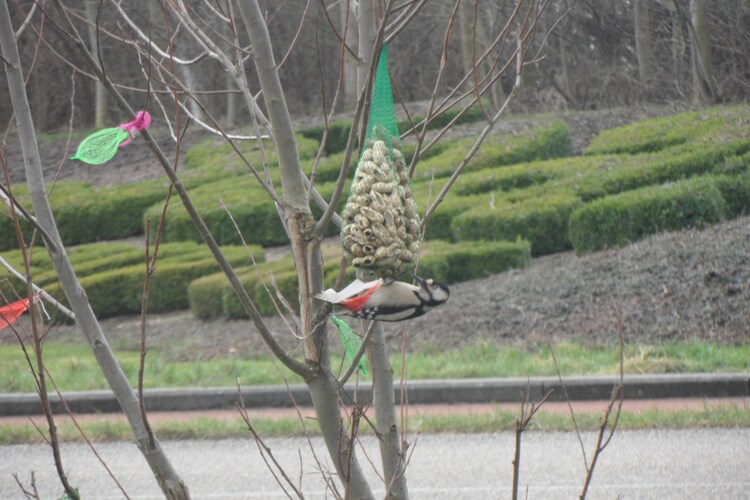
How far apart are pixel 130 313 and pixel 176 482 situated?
37.4 ft

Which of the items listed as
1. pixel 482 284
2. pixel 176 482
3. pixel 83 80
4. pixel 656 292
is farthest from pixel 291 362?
pixel 83 80

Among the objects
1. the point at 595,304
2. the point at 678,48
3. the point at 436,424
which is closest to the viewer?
the point at 436,424

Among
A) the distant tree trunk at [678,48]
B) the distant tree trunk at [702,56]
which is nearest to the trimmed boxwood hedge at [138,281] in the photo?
the distant tree trunk at [702,56]

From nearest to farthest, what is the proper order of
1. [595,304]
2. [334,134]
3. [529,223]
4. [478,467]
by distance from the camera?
[478,467] → [595,304] → [529,223] → [334,134]

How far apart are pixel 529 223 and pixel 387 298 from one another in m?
10.0

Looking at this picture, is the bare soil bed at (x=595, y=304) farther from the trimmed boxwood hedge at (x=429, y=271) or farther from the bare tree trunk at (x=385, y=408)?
the bare tree trunk at (x=385, y=408)

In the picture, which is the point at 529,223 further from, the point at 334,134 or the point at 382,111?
the point at 382,111

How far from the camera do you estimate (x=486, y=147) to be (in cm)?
1553

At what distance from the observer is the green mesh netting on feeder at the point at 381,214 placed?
1921 millimetres

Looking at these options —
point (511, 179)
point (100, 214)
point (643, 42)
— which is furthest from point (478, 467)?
point (643, 42)

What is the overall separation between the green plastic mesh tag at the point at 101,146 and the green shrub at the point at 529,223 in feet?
31.2

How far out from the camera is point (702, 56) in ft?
64.3

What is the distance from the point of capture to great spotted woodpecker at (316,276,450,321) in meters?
1.77

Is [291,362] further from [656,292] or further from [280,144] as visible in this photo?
[656,292]
